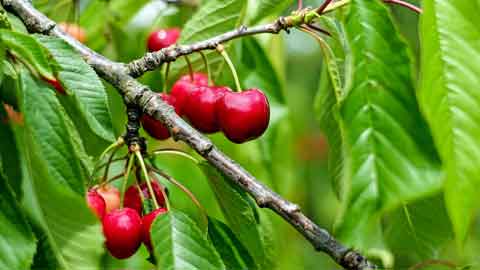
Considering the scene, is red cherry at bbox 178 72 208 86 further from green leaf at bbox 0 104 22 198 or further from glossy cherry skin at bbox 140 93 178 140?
green leaf at bbox 0 104 22 198

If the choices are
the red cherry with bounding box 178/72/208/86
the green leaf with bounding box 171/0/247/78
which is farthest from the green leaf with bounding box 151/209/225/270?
the green leaf with bounding box 171/0/247/78

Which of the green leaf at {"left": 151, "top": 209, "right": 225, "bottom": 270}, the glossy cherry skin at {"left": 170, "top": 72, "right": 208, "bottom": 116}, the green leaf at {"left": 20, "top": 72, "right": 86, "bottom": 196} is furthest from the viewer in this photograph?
the glossy cherry skin at {"left": 170, "top": 72, "right": 208, "bottom": 116}

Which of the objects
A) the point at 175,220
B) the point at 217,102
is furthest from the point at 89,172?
the point at 217,102

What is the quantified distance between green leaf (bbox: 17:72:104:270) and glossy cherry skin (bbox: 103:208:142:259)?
0.68 ft

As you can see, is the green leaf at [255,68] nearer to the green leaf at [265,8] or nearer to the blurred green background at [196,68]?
the blurred green background at [196,68]

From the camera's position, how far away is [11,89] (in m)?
1.67

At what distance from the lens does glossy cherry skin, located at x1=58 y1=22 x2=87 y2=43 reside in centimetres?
264

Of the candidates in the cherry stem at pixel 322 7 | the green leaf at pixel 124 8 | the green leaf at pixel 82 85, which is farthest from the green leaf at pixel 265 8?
the green leaf at pixel 124 8

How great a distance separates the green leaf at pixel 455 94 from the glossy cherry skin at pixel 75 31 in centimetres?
156

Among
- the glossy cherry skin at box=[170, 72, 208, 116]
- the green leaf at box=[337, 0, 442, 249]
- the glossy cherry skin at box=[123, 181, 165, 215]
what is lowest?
the glossy cherry skin at box=[123, 181, 165, 215]

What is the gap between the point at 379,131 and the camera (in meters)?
1.20

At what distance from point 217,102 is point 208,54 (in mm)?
449

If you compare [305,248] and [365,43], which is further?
[305,248]

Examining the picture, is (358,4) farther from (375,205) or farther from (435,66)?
(375,205)
